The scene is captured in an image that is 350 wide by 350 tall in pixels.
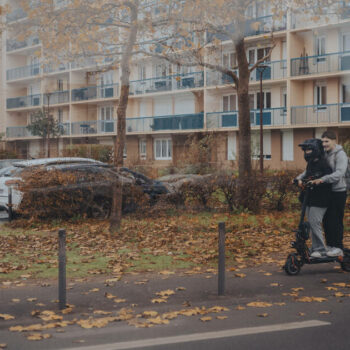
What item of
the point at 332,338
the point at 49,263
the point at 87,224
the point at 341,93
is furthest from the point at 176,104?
the point at 332,338

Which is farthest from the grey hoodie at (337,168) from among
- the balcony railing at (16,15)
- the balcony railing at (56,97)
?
the balcony railing at (56,97)

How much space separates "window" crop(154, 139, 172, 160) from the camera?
1074 inches

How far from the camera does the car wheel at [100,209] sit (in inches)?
569

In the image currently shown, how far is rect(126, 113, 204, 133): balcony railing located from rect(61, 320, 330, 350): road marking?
23.4 meters

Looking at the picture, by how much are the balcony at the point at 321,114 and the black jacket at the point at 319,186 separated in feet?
79.0

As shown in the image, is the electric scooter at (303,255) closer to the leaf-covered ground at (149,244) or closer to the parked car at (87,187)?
the leaf-covered ground at (149,244)

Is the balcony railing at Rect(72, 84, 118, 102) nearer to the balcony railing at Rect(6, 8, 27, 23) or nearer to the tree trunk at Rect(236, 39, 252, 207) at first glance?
the tree trunk at Rect(236, 39, 252, 207)

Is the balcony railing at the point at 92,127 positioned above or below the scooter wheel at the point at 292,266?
above

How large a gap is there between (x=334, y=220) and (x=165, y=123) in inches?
848

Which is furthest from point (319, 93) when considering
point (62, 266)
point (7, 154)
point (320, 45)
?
point (62, 266)

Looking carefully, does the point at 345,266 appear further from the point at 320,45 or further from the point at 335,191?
the point at 320,45

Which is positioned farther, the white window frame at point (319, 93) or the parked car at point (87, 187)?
the white window frame at point (319, 93)

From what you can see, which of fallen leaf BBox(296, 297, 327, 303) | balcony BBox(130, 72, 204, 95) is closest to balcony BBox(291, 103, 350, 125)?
balcony BBox(130, 72, 204, 95)

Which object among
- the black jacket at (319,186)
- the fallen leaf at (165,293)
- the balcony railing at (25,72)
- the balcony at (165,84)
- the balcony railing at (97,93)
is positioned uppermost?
the balcony railing at (25,72)
